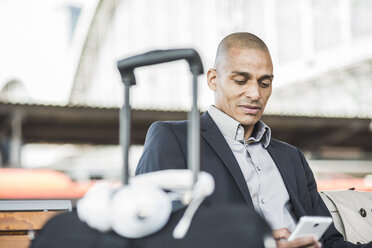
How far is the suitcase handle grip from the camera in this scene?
1204mm

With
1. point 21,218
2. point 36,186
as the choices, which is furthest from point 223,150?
point 36,186

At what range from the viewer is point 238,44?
6.92 feet

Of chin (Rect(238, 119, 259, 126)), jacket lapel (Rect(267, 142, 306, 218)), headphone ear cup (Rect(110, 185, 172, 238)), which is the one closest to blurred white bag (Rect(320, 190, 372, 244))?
jacket lapel (Rect(267, 142, 306, 218))

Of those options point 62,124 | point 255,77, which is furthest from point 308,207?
point 62,124

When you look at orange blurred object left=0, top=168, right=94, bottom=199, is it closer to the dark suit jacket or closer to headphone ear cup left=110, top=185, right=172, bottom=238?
the dark suit jacket

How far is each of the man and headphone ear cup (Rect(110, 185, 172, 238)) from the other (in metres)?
0.76

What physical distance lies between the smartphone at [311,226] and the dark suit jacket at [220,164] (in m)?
0.26

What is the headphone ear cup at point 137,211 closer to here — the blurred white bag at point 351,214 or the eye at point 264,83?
the eye at point 264,83

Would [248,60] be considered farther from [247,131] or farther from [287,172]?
[287,172]

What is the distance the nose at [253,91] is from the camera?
2047 millimetres

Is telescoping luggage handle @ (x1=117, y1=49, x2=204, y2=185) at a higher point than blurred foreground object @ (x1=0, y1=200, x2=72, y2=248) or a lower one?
higher

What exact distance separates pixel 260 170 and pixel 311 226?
0.58m

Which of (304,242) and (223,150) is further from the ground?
(223,150)

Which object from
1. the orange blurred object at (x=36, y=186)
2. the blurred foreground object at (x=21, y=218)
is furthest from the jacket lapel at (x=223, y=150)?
the orange blurred object at (x=36, y=186)
